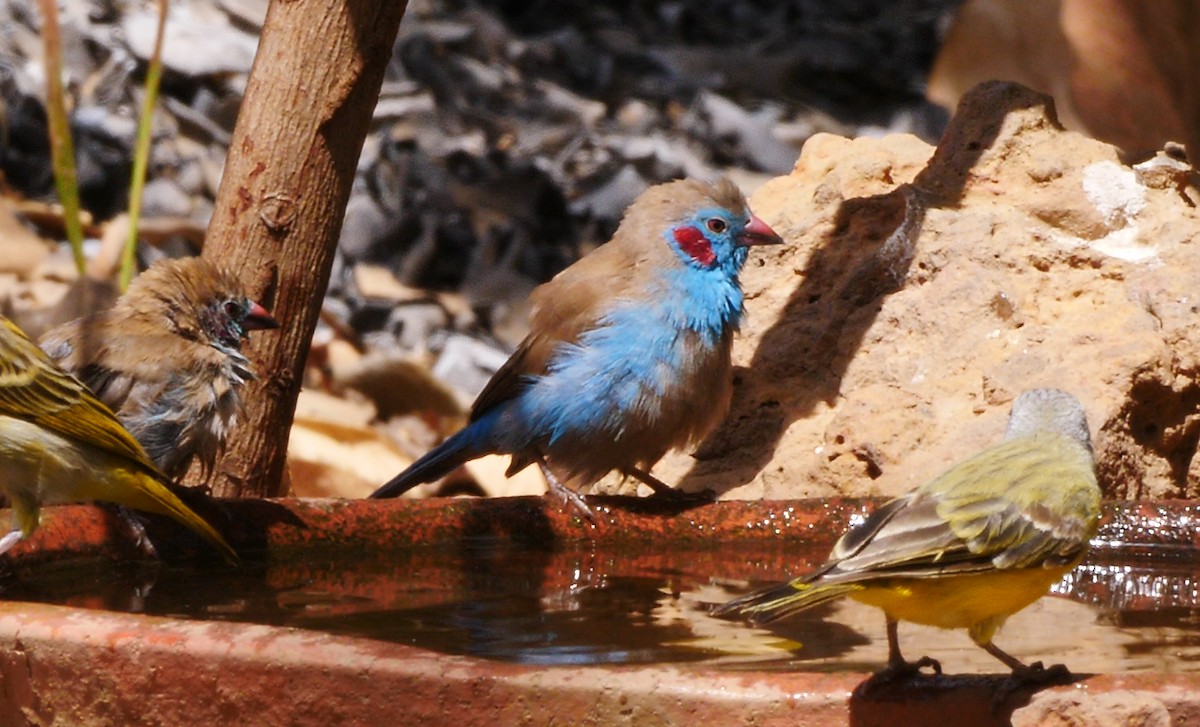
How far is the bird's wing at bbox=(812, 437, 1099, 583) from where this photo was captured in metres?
2.74

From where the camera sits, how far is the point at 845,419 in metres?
4.52

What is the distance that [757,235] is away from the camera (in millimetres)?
4945

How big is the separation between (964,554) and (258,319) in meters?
2.45

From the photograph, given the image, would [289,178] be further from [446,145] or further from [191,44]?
[446,145]

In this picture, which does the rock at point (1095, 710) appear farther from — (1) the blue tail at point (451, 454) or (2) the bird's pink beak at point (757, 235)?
(1) the blue tail at point (451, 454)

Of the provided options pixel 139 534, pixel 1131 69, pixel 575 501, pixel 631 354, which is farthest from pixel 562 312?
pixel 1131 69

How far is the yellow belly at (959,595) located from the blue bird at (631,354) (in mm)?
1821

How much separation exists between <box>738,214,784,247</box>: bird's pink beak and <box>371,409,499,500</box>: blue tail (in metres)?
0.86

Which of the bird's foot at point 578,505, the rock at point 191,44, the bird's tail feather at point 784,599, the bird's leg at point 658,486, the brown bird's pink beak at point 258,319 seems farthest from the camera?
the rock at point 191,44

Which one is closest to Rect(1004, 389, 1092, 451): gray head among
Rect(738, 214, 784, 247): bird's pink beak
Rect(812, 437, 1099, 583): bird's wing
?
Rect(812, 437, 1099, 583): bird's wing

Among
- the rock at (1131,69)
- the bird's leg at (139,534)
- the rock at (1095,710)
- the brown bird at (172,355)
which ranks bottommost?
the rock at (1095,710)

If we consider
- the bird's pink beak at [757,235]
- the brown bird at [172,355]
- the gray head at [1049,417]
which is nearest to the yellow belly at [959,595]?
the gray head at [1049,417]

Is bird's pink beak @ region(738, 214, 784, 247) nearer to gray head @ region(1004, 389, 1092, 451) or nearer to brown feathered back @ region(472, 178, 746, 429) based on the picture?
brown feathered back @ region(472, 178, 746, 429)

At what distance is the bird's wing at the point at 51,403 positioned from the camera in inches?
157
